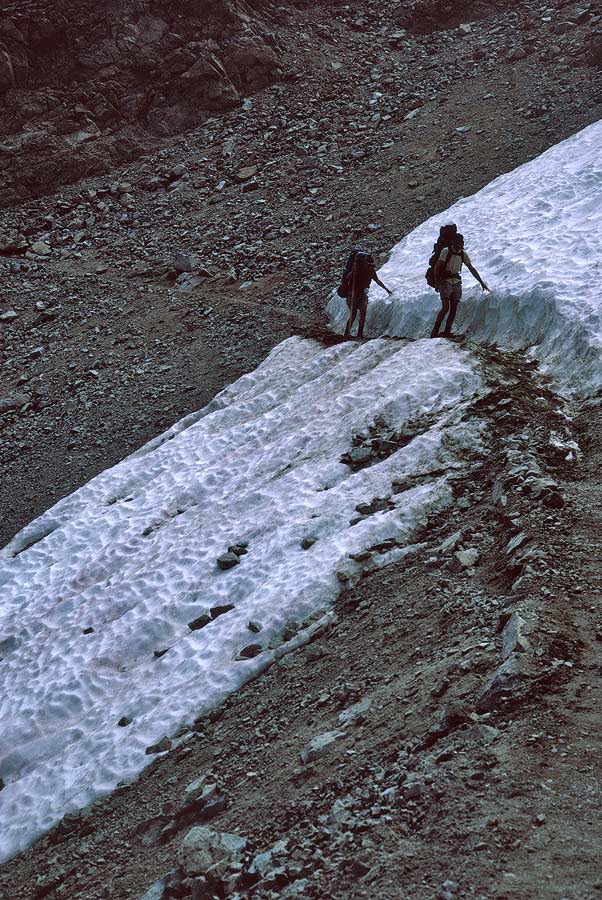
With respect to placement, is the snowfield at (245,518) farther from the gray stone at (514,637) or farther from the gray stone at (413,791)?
the gray stone at (413,791)

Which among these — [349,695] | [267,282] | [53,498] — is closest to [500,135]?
[267,282]

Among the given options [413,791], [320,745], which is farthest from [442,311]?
[413,791]

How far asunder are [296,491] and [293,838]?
706 cm

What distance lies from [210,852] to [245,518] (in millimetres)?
6878

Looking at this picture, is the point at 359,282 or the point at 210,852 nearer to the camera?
the point at 210,852

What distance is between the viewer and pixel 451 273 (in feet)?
51.5

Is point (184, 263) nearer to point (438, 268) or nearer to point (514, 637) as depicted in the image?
point (438, 268)

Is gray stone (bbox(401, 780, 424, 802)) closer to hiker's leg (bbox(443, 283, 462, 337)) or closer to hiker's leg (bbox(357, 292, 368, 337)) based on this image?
hiker's leg (bbox(443, 283, 462, 337))

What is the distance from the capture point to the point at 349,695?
888 cm

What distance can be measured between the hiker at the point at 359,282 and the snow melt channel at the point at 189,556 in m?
1.07

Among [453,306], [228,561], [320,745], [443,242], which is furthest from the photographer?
[453,306]

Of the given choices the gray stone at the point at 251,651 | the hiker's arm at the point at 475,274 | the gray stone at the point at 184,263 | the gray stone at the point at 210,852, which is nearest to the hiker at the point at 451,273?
the hiker's arm at the point at 475,274

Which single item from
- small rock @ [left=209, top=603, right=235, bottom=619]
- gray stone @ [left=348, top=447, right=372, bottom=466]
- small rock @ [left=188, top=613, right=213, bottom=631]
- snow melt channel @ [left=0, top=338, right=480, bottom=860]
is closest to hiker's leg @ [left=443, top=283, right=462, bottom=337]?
snow melt channel @ [left=0, top=338, right=480, bottom=860]

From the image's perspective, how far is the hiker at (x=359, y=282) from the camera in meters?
17.9
